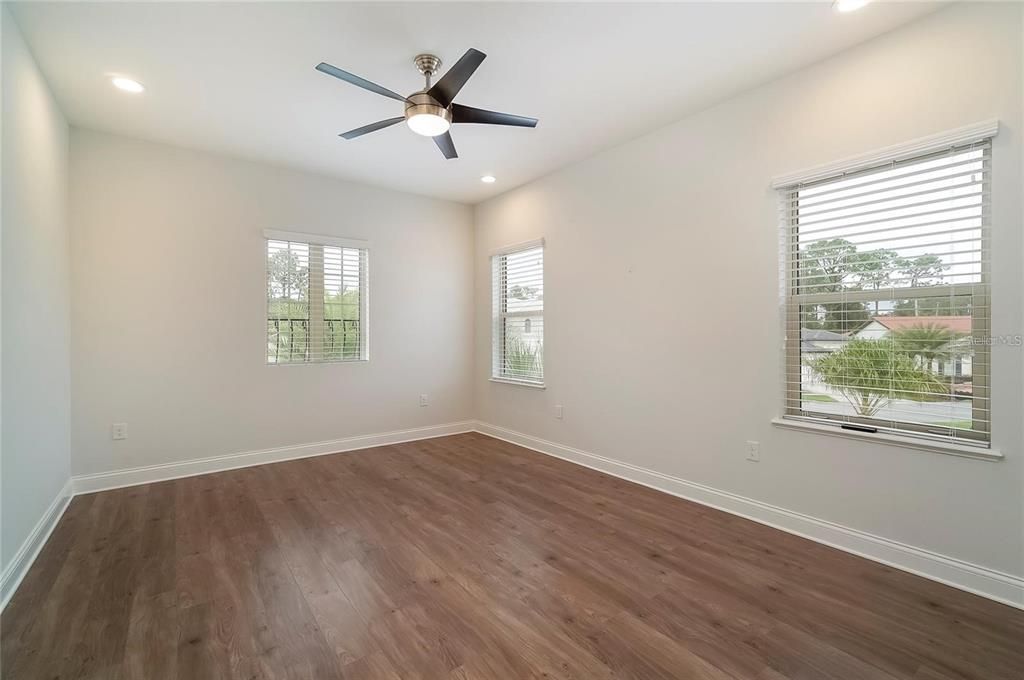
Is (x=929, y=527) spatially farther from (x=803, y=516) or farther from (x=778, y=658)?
(x=778, y=658)

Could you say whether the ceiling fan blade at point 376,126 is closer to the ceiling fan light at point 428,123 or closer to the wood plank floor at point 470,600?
the ceiling fan light at point 428,123

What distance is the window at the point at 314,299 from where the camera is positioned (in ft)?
13.7

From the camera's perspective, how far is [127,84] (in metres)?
2.78

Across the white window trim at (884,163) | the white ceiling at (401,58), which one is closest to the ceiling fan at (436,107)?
the white ceiling at (401,58)

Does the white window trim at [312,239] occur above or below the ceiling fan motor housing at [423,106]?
below

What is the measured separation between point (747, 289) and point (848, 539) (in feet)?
4.97

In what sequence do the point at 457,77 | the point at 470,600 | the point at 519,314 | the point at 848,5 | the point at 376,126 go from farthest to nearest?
the point at 519,314, the point at 376,126, the point at 457,77, the point at 848,5, the point at 470,600

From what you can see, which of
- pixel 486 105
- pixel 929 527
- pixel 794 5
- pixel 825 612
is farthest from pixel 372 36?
pixel 929 527

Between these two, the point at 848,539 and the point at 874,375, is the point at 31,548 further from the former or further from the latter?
the point at 874,375

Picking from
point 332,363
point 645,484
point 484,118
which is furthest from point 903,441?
point 332,363

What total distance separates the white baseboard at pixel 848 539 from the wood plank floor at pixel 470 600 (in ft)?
0.26

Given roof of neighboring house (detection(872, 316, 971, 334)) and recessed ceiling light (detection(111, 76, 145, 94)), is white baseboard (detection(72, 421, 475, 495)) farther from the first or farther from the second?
roof of neighboring house (detection(872, 316, 971, 334))

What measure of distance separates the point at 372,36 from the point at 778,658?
10.9 feet

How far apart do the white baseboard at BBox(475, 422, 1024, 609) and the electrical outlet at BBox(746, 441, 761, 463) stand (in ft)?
0.87
